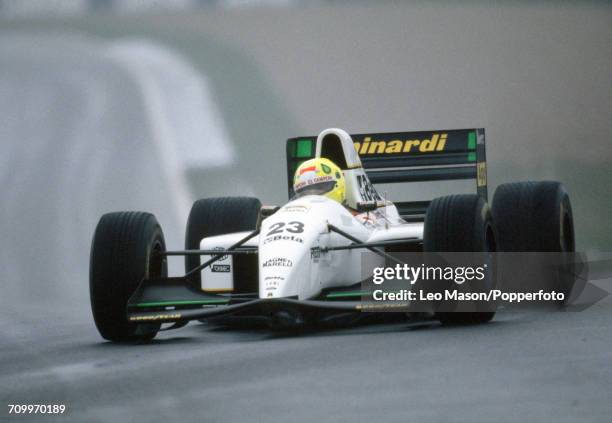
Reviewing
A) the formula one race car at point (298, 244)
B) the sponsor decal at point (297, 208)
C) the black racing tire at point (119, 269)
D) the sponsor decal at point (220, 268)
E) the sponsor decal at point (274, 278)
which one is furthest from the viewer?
the sponsor decal at point (220, 268)

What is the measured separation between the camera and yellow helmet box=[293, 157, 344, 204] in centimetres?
907

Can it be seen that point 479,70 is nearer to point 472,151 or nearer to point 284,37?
point 284,37

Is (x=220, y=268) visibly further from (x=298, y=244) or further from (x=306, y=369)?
(x=306, y=369)

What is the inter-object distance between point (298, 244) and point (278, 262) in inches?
8.4

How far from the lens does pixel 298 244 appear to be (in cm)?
785

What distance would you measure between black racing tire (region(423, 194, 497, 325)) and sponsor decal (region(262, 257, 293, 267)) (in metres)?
0.89

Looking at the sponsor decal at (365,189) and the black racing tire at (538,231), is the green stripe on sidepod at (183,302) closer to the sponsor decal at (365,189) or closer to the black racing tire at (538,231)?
the sponsor decal at (365,189)

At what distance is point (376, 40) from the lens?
63.3ft

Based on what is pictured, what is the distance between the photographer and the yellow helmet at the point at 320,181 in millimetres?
9070

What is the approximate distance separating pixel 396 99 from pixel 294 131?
1.61 metres

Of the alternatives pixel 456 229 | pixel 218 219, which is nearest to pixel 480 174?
pixel 218 219

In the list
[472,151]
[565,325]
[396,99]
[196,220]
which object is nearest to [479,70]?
[396,99]

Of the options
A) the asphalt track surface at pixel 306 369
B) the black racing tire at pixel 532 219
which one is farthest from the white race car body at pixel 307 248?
the black racing tire at pixel 532 219

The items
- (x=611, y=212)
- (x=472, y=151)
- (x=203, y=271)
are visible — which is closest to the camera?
(x=203, y=271)
